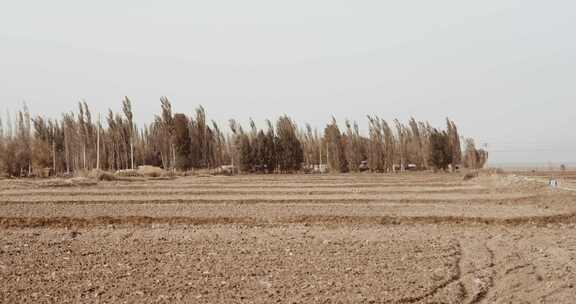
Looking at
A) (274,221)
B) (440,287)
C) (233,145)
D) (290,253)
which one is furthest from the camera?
(233,145)

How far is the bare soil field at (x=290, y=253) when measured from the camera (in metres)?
6.29

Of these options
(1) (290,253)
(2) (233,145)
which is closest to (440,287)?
(1) (290,253)

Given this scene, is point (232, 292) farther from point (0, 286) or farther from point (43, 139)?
point (43, 139)

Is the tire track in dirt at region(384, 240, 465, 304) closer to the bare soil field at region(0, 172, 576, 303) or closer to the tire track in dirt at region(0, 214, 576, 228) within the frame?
the bare soil field at region(0, 172, 576, 303)

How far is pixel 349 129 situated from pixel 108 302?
45.6 metres

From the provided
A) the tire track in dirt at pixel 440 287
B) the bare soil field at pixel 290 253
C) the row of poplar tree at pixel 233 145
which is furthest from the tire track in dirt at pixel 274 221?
the row of poplar tree at pixel 233 145

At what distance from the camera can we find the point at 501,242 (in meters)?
9.77

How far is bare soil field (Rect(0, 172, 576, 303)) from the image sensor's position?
20.6 ft

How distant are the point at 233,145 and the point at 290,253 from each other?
43466 millimetres

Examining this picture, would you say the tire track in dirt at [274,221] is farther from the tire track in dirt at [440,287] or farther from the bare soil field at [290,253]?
the tire track in dirt at [440,287]

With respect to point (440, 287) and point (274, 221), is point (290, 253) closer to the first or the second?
point (440, 287)

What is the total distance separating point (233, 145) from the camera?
51.8 metres

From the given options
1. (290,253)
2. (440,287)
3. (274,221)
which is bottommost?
(440,287)

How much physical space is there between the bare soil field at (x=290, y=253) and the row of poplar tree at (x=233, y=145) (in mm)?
32447
